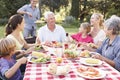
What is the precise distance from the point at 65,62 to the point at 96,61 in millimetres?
359

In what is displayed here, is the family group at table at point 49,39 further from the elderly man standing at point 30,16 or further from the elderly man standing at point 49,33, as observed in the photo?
the elderly man standing at point 30,16

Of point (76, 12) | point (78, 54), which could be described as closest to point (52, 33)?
point (78, 54)

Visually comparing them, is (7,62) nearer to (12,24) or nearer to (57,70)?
(57,70)

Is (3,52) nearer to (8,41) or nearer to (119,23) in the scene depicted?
(8,41)

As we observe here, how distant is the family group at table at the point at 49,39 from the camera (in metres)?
2.27

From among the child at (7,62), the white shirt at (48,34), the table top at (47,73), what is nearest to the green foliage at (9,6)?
the white shirt at (48,34)

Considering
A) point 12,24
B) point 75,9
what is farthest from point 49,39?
point 75,9

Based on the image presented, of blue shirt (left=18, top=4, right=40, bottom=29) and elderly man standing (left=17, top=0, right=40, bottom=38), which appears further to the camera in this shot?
blue shirt (left=18, top=4, right=40, bottom=29)

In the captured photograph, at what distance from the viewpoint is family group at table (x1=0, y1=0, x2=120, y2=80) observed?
227cm

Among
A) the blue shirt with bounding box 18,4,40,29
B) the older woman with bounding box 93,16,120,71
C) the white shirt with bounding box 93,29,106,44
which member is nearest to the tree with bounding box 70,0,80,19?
the blue shirt with bounding box 18,4,40,29

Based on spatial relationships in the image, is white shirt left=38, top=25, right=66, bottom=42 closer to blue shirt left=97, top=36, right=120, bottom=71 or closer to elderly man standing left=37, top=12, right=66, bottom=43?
elderly man standing left=37, top=12, right=66, bottom=43

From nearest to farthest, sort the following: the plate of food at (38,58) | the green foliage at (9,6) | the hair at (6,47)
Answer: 1. the hair at (6,47)
2. the plate of food at (38,58)
3. the green foliage at (9,6)

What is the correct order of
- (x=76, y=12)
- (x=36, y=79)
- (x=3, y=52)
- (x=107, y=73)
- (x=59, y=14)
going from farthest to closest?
1. (x=59, y=14)
2. (x=76, y=12)
3. (x=3, y=52)
4. (x=107, y=73)
5. (x=36, y=79)

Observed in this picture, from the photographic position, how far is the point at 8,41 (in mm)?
2291
